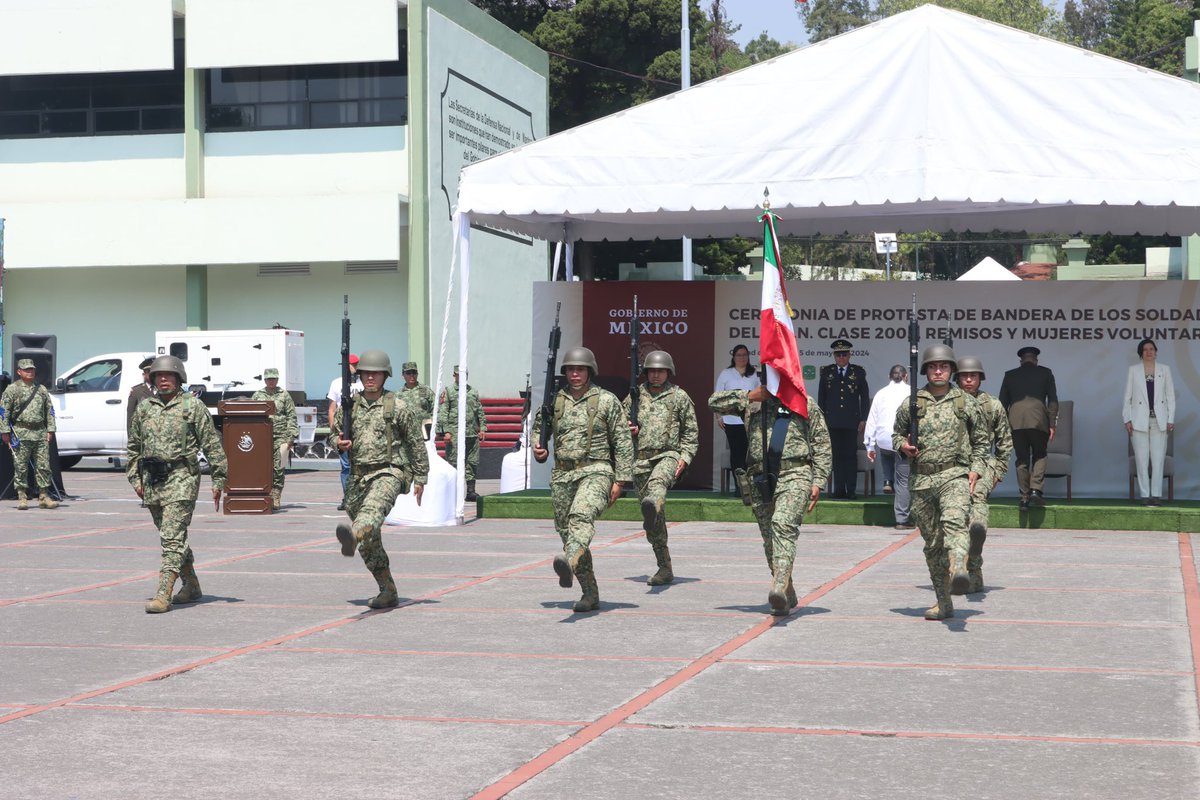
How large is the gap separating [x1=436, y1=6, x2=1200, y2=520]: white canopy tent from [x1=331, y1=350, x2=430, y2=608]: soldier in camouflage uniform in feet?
21.3

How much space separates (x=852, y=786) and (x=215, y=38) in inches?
1131

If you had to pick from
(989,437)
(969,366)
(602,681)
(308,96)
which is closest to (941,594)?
(989,437)

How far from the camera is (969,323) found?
20.8 m

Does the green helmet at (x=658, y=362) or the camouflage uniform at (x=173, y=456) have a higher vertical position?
the green helmet at (x=658, y=362)

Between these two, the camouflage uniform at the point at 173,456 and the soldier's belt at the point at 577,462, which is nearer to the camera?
the soldier's belt at the point at 577,462

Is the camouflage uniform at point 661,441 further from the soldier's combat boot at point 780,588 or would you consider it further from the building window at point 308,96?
the building window at point 308,96


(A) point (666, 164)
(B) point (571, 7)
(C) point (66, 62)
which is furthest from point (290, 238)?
(B) point (571, 7)

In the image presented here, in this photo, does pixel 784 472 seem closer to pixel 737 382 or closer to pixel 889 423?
pixel 889 423

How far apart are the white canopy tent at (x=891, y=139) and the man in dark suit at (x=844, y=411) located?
2166 mm

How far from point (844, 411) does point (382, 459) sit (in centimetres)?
909

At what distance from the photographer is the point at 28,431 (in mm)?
21688

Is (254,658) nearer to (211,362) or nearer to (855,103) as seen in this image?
(855,103)

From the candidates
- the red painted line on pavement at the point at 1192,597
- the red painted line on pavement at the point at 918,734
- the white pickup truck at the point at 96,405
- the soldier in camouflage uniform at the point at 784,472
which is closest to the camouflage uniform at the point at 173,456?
the soldier in camouflage uniform at the point at 784,472

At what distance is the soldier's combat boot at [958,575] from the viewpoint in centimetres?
1071
